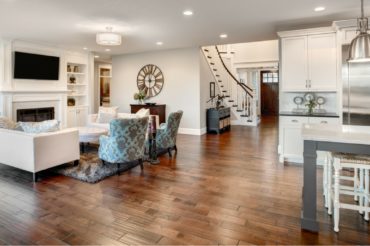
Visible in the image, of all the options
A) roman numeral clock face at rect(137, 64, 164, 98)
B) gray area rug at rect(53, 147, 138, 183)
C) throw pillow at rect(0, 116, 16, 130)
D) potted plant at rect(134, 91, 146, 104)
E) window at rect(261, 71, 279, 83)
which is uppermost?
window at rect(261, 71, 279, 83)

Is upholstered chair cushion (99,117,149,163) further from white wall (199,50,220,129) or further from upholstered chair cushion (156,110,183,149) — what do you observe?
white wall (199,50,220,129)

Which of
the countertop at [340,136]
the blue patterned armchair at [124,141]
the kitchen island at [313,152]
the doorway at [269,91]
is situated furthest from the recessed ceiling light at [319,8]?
the doorway at [269,91]

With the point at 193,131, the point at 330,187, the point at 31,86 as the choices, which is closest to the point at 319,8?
the point at 330,187

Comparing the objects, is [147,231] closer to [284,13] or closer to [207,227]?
[207,227]

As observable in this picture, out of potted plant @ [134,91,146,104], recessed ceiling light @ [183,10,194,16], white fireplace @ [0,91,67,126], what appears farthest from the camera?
potted plant @ [134,91,146,104]

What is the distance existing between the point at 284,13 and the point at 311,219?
354 cm

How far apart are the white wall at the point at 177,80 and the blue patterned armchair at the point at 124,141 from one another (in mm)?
3878

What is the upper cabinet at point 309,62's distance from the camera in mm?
4617

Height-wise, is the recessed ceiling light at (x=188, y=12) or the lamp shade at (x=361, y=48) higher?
the recessed ceiling light at (x=188, y=12)

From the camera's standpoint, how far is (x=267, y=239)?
232 centimetres

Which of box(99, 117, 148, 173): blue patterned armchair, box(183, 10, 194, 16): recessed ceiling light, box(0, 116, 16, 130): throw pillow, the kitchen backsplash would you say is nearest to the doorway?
the kitchen backsplash

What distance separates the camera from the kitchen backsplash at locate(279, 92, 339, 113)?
5023 mm

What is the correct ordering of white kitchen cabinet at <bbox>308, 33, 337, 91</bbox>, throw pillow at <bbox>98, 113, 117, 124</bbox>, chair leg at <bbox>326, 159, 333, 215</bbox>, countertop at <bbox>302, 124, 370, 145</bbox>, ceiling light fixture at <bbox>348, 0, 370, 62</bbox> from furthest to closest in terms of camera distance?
throw pillow at <bbox>98, 113, 117, 124</bbox> → white kitchen cabinet at <bbox>308, 33, 337, 91</bbox> → chair leg at <bbox>326, 159, 333, 215</bbox> → ceiling light fixture at <bbox>348, 0, 370, 62</bbox> → countertop at <bbox>302, 124, 370, 145</bbox>

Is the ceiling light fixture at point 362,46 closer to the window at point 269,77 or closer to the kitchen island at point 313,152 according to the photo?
the kitchen island at point 313,152
